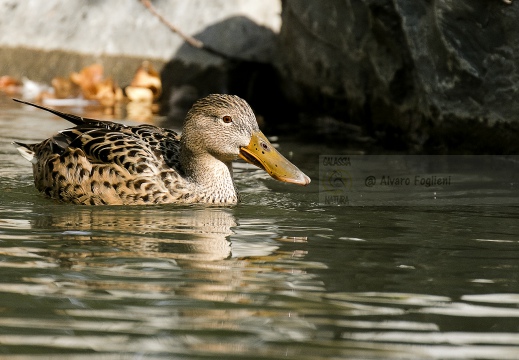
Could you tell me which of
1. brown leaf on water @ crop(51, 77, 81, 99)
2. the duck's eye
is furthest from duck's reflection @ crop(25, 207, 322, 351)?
brown leaf on water @ crop(51, 77, 81, 99)

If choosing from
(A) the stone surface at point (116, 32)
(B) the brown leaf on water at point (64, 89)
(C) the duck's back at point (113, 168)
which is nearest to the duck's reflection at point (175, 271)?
(C) the duck's back at point (113, 168)

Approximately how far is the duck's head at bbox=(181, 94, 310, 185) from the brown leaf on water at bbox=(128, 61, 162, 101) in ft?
17.2

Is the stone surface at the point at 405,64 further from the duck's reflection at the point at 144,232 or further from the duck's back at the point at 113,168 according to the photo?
the duck's reflection at the point at 144,232

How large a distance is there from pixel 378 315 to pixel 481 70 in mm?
4460

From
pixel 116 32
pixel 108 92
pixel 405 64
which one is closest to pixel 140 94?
pixel 108 92

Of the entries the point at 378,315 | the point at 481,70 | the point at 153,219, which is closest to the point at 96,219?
the point at 153,219

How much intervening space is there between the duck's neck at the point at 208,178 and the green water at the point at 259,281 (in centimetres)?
16

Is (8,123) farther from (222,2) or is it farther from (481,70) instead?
(481,70)

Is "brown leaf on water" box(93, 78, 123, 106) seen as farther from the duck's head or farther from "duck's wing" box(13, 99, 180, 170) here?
the duck's head

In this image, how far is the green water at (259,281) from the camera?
151 inches

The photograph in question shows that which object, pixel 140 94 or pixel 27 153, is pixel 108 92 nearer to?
pixel 140 94

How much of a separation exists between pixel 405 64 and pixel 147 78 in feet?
13.7

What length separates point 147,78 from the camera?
12.4m

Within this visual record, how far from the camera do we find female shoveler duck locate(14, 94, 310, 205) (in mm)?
6805
